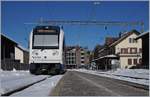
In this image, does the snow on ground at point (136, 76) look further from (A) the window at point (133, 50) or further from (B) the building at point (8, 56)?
(A) the window at point (133, 50)

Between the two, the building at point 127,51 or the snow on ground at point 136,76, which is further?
the building at point 127,51

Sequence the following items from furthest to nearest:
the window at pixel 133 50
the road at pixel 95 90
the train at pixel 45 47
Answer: the window at pixel 133 50 → the train at pixel 45 47 → the road at pixel 95 90

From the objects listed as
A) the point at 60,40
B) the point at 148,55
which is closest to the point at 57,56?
the point at 60,40

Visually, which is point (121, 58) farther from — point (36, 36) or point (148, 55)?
point (36, 36)

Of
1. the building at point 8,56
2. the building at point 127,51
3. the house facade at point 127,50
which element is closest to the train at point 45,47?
the building at point 8,56

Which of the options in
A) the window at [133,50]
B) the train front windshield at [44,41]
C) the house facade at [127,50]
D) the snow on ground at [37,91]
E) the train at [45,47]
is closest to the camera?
the snow on ground at [37,91]

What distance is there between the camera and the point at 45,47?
3716 cm

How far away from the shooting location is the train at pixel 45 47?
36.8 metres

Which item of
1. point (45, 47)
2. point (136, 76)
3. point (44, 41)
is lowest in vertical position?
point (136, 76)

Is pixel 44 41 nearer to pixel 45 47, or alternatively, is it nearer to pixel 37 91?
pixel 45 47

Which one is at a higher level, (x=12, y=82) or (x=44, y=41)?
(x=44, y=41)

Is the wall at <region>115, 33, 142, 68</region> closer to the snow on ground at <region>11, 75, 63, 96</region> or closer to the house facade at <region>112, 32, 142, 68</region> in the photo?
the house facade at <region>112, 32, 142, 68</region>

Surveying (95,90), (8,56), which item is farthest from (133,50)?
(95,90)

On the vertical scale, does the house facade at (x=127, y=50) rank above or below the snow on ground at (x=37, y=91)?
above
